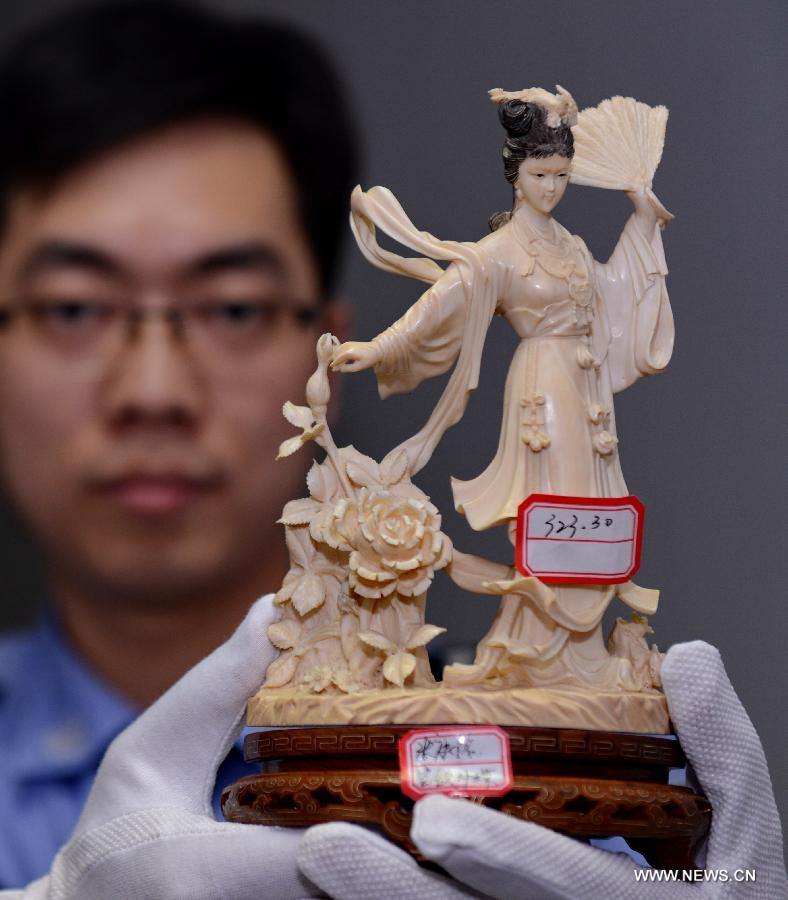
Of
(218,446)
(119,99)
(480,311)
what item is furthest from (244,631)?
(119,99)

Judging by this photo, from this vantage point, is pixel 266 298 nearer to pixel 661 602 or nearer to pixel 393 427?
pixel 393 427

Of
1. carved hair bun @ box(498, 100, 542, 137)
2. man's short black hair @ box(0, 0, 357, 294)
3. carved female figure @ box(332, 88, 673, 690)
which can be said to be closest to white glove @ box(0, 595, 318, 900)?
carved female figure @ box(332, 88, 673, 690)

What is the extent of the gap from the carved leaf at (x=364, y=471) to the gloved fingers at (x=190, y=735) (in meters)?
0.20

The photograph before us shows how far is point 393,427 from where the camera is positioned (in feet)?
9.16

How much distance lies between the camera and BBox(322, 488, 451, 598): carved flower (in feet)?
5.70

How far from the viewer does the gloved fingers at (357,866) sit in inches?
61.5

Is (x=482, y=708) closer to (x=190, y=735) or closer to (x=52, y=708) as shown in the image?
(x=190, y=735)

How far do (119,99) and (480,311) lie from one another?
1.20 m

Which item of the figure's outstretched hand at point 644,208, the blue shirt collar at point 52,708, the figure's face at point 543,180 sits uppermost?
the figure's face at point 543,180

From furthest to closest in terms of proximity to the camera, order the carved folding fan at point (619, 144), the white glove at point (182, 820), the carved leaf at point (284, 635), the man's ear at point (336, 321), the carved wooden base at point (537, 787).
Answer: the man's ear at point (336, 321)
the carved folding fan at point (619, 144)
the carved leaf at point (284, 635)
the white glove at point (182, 820)
the carved wooden base at point (537, 787)

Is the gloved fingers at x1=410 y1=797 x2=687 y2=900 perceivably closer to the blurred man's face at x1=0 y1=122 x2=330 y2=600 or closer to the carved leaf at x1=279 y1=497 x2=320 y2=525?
the carved leaf at x1=279 y1=497 x2=320 y2=525

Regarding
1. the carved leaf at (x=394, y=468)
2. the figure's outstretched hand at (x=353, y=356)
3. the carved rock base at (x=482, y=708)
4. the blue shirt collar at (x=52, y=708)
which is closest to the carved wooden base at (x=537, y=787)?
the carved rock base at (x=482, y=708)

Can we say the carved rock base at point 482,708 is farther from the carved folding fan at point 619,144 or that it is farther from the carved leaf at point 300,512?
the carved folding fan at point 619,144

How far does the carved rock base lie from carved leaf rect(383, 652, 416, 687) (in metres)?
0.03
